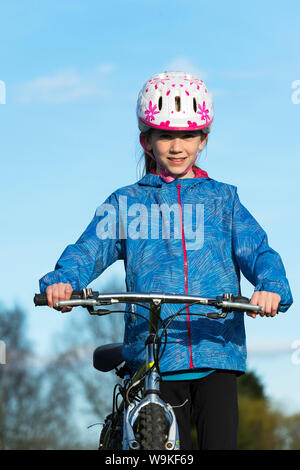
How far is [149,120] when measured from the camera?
6359 millimetres

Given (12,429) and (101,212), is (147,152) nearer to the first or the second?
(101,212)

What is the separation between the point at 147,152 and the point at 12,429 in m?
41.8

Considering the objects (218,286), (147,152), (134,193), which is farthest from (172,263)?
(147,152)

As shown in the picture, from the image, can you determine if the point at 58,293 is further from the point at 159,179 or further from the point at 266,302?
the point at 159,179

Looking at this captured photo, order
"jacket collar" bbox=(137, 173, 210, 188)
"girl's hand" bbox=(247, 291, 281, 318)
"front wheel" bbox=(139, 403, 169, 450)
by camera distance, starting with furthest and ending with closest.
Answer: "jacket collar" bbox=(137, 173, 210, 188)
"girl's hand" bbox=(247, 291, 281, 318)
"front wheel" bbox=(139, 403, 169, 450)

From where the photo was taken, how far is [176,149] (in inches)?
247

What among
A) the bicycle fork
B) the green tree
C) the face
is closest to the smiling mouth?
the face

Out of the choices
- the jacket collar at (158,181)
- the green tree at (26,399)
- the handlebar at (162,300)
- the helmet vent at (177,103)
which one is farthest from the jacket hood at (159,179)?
the green tree at (26,399)

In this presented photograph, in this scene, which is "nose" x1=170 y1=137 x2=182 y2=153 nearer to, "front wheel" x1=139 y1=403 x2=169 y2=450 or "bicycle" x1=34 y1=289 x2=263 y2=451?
"bicycle" x1=34 y1=289 x2=263 y2=451

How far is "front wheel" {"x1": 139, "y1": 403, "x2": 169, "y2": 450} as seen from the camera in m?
4.66

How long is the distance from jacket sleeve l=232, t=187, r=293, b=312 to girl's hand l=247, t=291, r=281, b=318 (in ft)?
0.45
